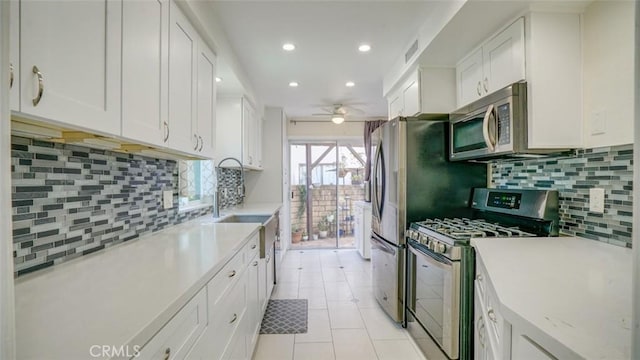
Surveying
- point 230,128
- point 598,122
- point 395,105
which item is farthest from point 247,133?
point 598,122

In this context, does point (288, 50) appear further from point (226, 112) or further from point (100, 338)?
point (100, 338)

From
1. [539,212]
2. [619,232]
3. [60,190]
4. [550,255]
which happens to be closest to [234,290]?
[60,190]

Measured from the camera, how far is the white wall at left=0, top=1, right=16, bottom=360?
44 centimetres

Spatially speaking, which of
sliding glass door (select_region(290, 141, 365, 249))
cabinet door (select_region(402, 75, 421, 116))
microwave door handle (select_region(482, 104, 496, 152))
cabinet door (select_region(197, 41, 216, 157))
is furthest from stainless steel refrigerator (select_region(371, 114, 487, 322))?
sliding glass door (select_region(290, 141, 365, 249))

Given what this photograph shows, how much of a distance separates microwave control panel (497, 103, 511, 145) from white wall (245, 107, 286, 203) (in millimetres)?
3528

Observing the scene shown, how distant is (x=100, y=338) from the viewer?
2.06 ft

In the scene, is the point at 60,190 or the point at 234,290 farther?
the point at 234,290

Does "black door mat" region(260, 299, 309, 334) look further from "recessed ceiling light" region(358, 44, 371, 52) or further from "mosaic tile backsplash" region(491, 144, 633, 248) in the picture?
"recessed ceiling light" region(358, 44, 371, 52)

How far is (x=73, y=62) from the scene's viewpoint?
86 cm

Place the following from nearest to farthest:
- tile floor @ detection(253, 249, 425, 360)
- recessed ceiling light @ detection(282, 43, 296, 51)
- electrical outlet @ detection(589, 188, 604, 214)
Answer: electrical outlet @ detection(589, 188, 604, 214), tile floor @ detection(253, 249, 425, 360), recessed ceiling light @ detection(282, 43, 296, 51)

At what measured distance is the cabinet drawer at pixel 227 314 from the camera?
1.21 m

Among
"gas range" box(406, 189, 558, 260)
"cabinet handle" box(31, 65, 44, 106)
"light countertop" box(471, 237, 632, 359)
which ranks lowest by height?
"light countertop" box(471, 237, 632, 359)

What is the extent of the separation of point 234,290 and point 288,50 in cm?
217

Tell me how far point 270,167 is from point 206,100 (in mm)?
2833
